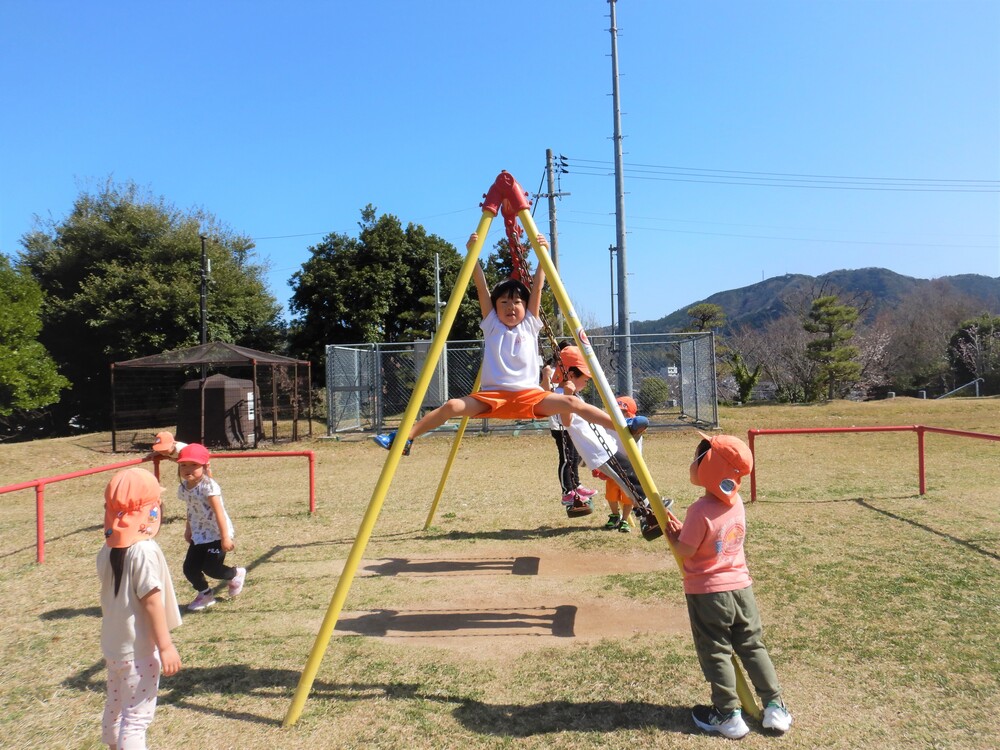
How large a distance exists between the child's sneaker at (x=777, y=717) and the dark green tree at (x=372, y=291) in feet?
86.8

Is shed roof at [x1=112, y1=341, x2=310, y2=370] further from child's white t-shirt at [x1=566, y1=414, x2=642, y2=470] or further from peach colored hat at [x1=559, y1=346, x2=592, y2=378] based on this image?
child's white t-shirt at [x1=566, y1=414, x2=642, y2=470]

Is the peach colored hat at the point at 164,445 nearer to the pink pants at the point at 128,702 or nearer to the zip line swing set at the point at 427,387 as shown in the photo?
the zip line swing set at the point at 427,387

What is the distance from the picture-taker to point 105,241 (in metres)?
28.3

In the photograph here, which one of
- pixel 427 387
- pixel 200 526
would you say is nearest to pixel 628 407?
pixel 427 387

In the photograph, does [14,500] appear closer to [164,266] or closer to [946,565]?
[946,565]

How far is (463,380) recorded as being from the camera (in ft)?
63.8

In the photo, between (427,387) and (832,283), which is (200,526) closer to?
(427,387)

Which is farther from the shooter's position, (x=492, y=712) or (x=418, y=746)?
(x=492, y=712)

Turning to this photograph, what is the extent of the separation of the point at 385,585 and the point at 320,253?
2719cm

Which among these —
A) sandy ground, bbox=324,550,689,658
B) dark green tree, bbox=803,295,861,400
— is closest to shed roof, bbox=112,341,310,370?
sandy ground, bbox=324,550,689,658

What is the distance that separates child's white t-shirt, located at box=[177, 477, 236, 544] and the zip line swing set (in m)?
1.41

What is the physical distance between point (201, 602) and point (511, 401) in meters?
2.94

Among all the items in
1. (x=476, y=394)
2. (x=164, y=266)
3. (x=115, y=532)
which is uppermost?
(x=164, y=266)

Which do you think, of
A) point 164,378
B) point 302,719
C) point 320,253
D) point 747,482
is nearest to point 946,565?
point 747,482
